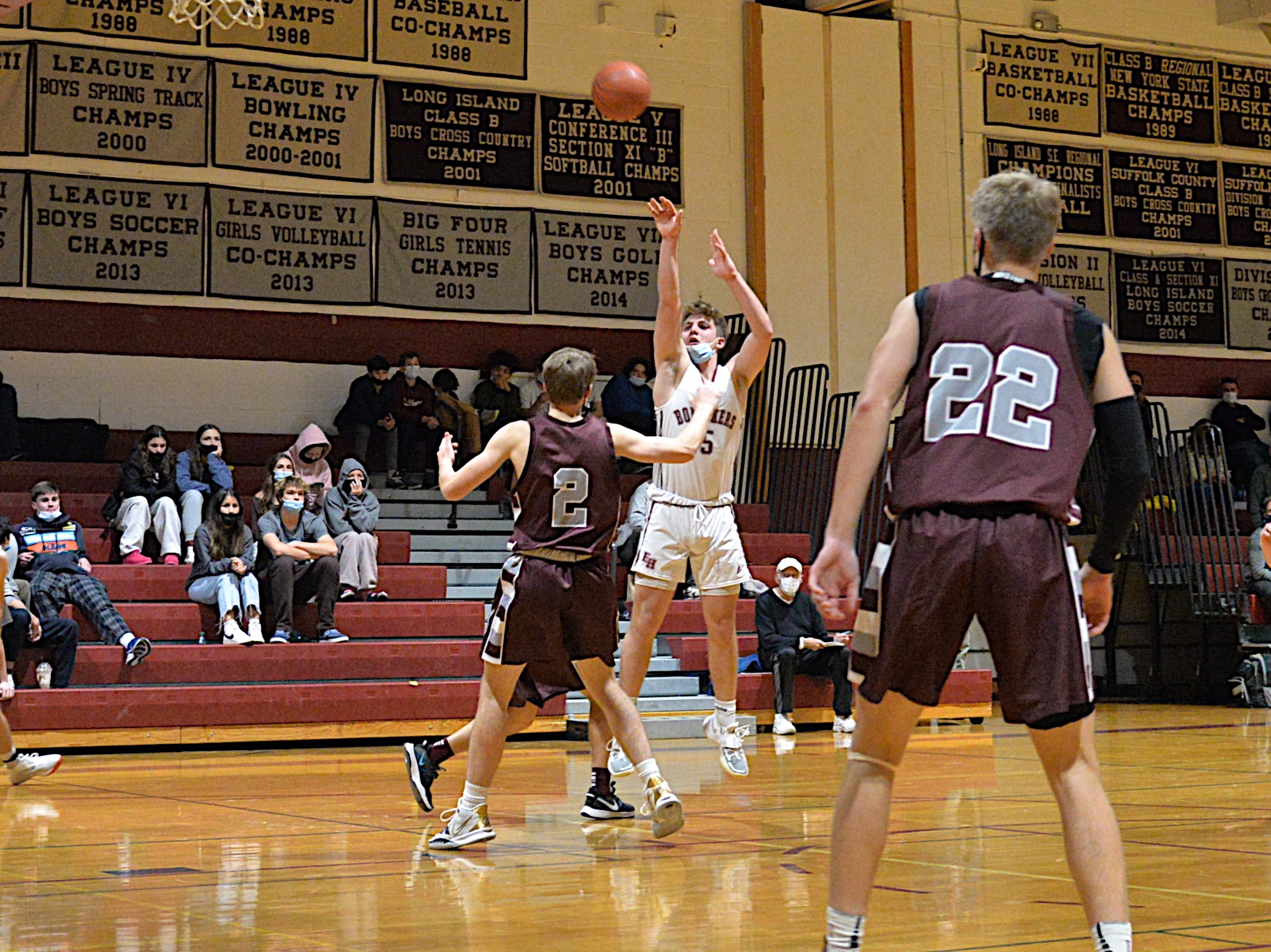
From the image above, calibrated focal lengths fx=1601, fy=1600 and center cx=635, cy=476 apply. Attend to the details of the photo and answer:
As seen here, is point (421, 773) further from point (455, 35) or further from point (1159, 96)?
point (1159, 96)

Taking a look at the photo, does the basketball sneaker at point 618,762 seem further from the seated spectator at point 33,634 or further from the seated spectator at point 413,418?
the seated spectator at point 413,418

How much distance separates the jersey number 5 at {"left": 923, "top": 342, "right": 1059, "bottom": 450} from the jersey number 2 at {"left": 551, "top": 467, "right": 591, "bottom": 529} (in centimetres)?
221

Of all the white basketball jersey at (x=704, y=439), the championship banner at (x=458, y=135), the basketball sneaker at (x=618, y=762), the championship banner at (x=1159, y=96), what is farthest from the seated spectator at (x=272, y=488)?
the championship banner at (x=1159, y=96)

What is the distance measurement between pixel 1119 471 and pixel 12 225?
1240 centimetres

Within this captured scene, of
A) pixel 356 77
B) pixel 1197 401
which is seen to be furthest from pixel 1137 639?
pixel 356 77

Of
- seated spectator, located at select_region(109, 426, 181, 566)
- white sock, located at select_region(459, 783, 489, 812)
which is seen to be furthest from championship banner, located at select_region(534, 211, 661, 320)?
white sock, located at select_region(459, 783, 489, 812)

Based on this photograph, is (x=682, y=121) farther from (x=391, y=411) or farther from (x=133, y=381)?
(x=133, y=381)

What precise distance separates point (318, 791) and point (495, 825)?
177cm

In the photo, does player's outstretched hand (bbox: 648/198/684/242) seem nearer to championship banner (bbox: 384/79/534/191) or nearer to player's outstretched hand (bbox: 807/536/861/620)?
player's outstretched hand (bbox: 807/536/861/620)

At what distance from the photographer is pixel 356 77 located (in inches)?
583

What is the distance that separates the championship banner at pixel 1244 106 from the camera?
59.9ft

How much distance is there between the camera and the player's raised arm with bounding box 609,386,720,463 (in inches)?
208

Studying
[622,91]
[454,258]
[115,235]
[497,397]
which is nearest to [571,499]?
[622,91]

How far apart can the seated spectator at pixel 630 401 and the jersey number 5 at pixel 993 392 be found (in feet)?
37.3
